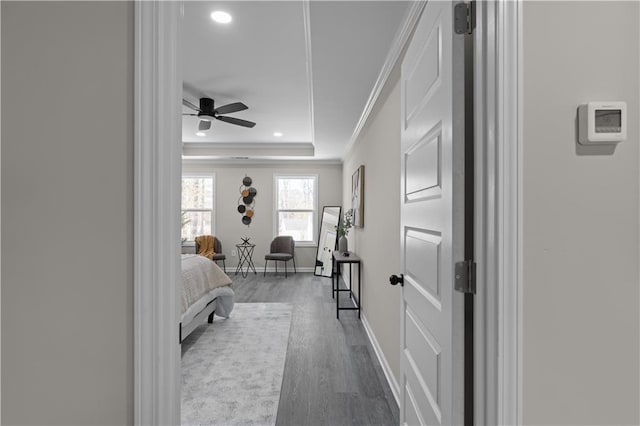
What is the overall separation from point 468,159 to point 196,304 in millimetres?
2814

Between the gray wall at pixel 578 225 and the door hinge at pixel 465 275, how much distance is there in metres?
0.14

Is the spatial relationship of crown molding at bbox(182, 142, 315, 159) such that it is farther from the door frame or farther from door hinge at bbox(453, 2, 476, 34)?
the door frame

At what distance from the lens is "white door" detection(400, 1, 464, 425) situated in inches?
39.0

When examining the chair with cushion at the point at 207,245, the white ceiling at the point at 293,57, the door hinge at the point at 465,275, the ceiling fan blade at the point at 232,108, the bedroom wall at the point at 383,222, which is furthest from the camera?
the chair with cushion at the point at 207,245

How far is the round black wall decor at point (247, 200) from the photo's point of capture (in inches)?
277

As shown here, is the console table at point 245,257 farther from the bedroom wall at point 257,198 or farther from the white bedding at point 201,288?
the white bedding at point 201,288

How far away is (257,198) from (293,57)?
4.51m

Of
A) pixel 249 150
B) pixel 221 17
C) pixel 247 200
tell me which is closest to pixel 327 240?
pixel 247 200

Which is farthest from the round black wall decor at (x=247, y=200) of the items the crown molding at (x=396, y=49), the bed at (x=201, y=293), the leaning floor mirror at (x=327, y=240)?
the crown molding at (x=396, y=49)

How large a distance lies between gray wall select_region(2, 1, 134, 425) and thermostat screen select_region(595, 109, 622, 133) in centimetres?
121

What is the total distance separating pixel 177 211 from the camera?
884 millimetres

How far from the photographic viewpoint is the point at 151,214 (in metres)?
0.83

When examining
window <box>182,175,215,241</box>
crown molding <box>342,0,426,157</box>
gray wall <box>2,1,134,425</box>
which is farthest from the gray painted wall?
window <box>182,175,215,241</box>

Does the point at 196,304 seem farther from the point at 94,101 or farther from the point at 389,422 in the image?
the point at 94,101
